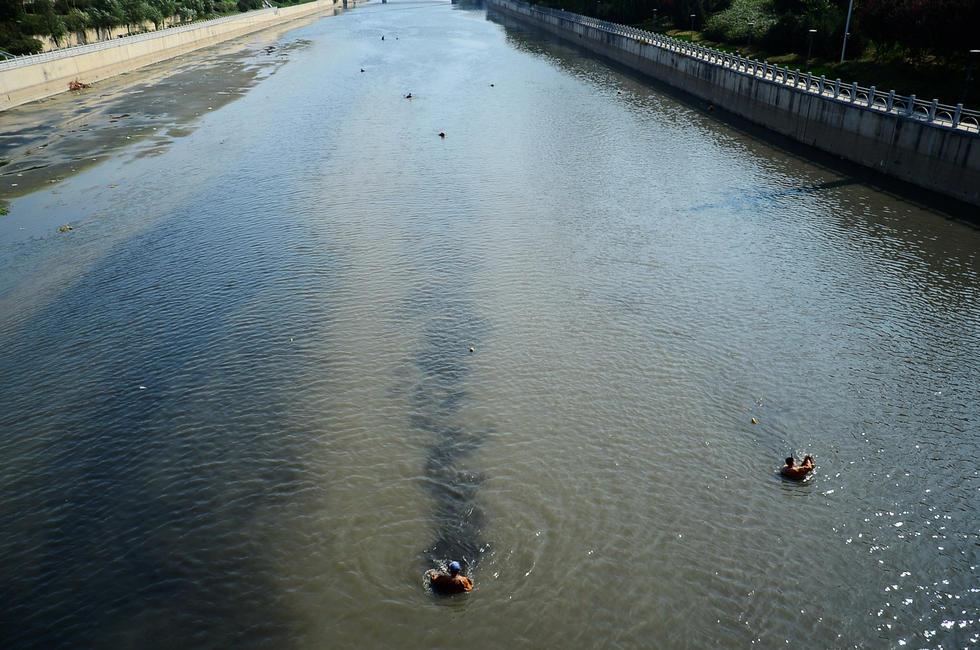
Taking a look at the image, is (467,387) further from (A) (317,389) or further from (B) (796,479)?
(B) (796,479)


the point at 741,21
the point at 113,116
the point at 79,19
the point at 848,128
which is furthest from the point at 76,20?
the point at 848,128

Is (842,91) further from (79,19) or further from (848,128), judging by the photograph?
(79,19)

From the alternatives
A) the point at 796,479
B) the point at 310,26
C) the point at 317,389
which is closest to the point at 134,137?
the point at 317,389

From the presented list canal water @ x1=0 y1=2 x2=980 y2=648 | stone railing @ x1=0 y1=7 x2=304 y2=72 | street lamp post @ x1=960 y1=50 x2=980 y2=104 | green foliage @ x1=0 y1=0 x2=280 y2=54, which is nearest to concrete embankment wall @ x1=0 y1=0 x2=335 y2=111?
stone railing @ x1=0 y1=7 x2=304 y2=72

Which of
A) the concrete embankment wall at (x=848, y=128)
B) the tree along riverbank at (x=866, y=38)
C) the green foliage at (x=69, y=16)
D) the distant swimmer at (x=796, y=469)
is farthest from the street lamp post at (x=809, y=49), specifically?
the green foliage at (x=69, y=16)

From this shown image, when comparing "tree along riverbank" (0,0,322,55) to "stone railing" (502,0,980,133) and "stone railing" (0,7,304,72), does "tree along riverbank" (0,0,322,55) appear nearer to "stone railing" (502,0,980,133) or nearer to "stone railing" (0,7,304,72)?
"stone railing" (0,7,304,72)
